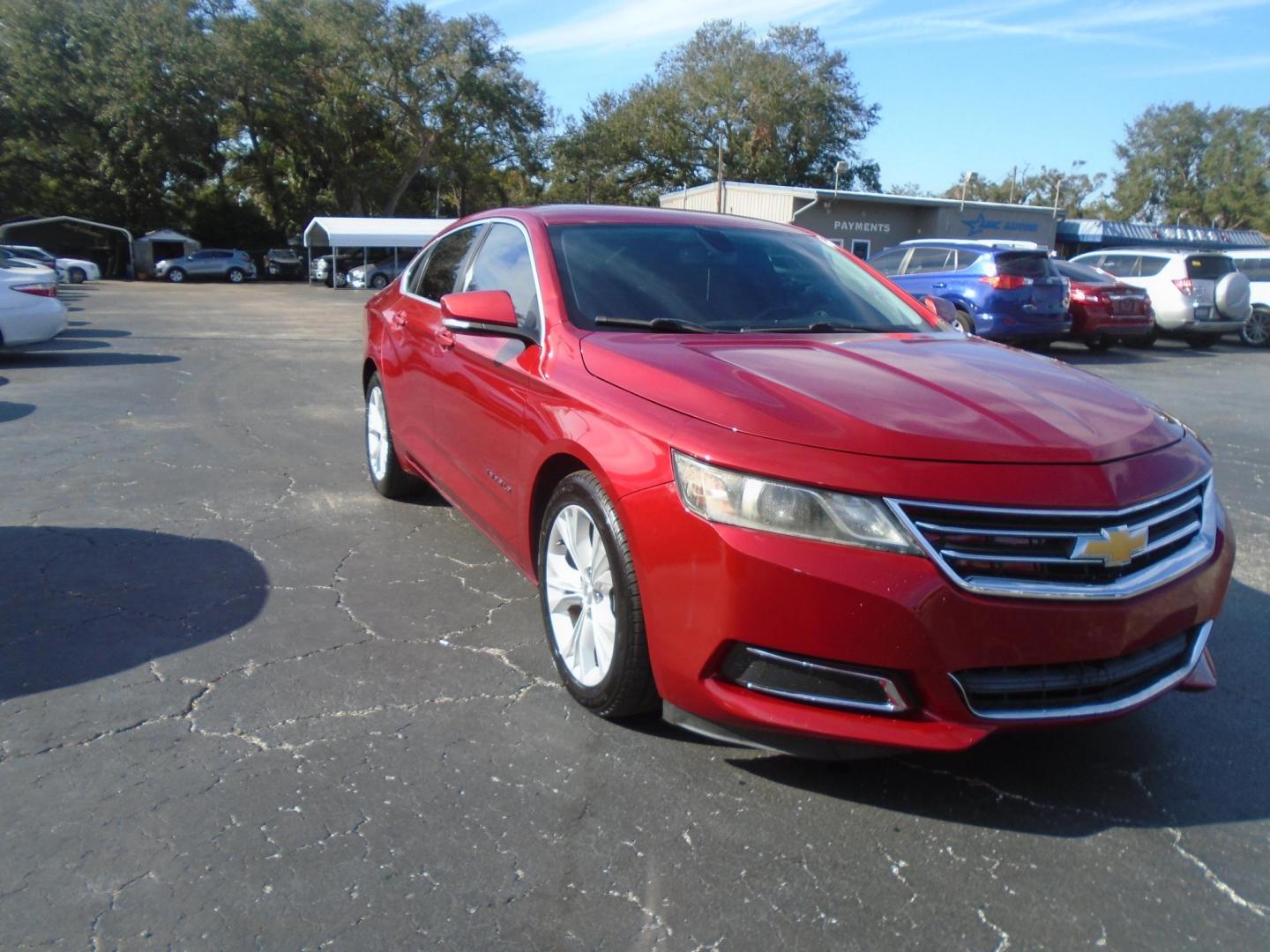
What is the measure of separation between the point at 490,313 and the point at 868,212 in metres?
33.7

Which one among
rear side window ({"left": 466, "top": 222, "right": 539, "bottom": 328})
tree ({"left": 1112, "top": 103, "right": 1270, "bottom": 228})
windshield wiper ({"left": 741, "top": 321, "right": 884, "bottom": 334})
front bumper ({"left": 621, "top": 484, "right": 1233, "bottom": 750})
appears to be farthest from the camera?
tree ({"left": 1112, "top": 103, "right": 1270, "bottom": 228})

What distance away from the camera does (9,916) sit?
226 cm

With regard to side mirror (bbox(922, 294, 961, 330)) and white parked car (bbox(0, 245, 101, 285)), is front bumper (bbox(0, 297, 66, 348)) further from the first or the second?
white parked car (bbox(0, 245, 101, 285))

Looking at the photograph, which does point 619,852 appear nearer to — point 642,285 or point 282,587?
point 642,285

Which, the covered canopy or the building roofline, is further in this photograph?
the covered canopy

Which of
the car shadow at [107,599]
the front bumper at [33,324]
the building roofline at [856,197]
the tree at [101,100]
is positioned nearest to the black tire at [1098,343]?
the front bumper at [33,324]

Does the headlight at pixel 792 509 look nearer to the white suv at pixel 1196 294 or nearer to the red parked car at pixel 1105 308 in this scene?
the red parked car at pixel 1105 308

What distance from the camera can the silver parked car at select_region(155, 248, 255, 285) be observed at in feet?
143

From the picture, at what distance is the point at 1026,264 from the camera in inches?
550

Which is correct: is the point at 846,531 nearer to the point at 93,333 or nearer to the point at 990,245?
the point at 990,245

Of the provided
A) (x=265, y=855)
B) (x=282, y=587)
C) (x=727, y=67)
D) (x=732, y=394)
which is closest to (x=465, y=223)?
(x=282, y=587)

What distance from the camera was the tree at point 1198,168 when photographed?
6650 centimetres

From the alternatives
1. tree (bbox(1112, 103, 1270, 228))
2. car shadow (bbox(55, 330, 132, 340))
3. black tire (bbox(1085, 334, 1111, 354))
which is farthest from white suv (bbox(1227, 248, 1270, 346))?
tree (bbox(1112, 103, 1270, 228))

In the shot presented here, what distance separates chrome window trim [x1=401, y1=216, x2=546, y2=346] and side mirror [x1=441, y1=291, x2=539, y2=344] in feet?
0.20
